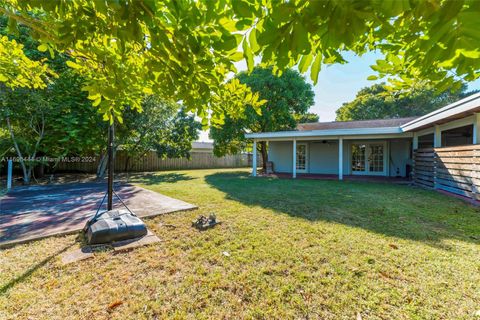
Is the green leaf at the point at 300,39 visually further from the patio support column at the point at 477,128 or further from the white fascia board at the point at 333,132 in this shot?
the white fascia board at the point at 333,132

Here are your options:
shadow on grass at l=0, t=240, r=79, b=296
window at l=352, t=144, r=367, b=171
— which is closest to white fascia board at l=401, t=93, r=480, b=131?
window at l=352, t=144, r=367, b=171

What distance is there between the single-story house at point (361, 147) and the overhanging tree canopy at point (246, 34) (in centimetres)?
872

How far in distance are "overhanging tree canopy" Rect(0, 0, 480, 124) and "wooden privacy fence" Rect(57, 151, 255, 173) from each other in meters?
14.5

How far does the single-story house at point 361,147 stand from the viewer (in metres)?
9.89

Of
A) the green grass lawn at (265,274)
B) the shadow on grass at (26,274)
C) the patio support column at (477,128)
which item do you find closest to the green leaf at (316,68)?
the green grass lawn at (265,274)

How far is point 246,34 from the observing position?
4.00ft

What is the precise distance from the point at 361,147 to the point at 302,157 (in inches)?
134

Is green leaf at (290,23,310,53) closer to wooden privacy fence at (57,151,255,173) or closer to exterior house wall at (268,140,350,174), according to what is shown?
exterior house wall at (268,140,350,174)

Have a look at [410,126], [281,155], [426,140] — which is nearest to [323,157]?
[281,155]

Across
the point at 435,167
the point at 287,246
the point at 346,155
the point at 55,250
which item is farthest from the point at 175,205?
the point at 346,155

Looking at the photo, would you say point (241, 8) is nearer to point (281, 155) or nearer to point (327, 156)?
point (327, 156)

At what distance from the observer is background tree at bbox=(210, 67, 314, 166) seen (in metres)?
14.9

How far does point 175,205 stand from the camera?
5488mm

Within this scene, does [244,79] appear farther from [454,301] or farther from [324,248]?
[454,301]
